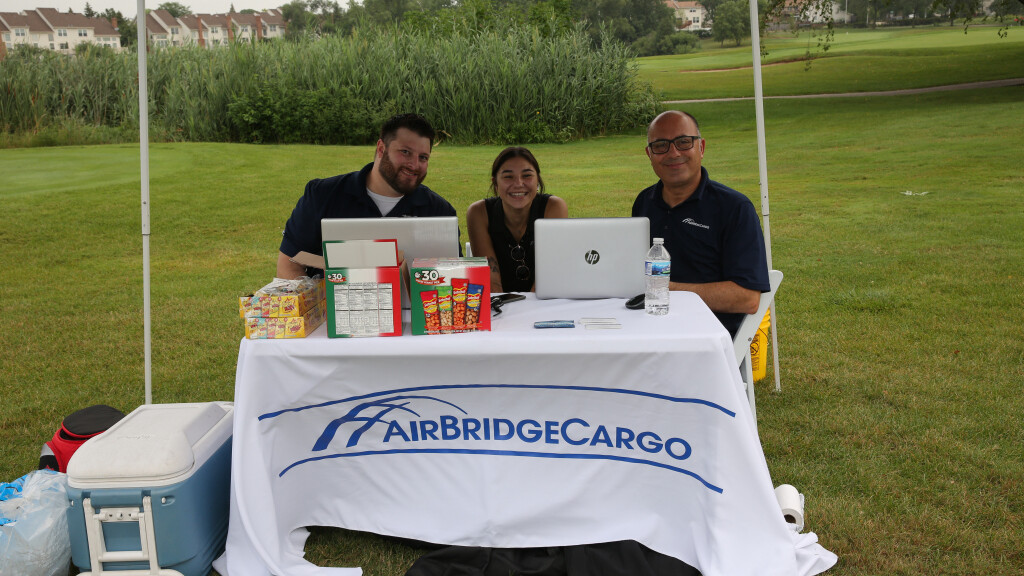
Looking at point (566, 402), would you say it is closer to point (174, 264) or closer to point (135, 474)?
point (135, 474)

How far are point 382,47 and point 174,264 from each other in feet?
24.6

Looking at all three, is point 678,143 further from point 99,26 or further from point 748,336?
point 99,26

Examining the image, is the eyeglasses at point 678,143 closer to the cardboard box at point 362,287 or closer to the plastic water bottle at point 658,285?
the plastic water bottle at point 658,285

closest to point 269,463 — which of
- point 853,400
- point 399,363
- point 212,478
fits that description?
point 212,478

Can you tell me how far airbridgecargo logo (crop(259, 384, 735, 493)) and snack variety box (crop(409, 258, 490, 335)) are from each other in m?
0.19

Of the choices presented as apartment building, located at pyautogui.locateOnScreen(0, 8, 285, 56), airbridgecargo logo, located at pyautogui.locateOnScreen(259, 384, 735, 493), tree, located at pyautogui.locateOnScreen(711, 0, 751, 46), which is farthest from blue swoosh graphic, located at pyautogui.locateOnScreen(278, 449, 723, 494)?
tree, located at pyautogui.locateOnScreen(711, 0, 751, 46)

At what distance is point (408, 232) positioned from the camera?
8.07 ft

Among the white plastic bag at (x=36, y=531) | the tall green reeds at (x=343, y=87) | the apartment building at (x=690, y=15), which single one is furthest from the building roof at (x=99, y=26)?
the white plastic bag at (x=36, y=531)

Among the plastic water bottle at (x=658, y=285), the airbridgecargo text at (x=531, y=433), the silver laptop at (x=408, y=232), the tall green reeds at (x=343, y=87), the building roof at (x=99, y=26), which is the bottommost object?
the airbridgecargo text at (x=531, y=433)

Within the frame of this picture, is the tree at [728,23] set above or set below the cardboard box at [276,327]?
above

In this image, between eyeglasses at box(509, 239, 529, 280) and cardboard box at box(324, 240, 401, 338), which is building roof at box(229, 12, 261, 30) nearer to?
eyeglasses at box(509, 239, 529, 280)

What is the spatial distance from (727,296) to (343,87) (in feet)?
37.8

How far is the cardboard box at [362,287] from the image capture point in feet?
7.13

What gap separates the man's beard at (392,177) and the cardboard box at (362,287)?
1.16 meters
